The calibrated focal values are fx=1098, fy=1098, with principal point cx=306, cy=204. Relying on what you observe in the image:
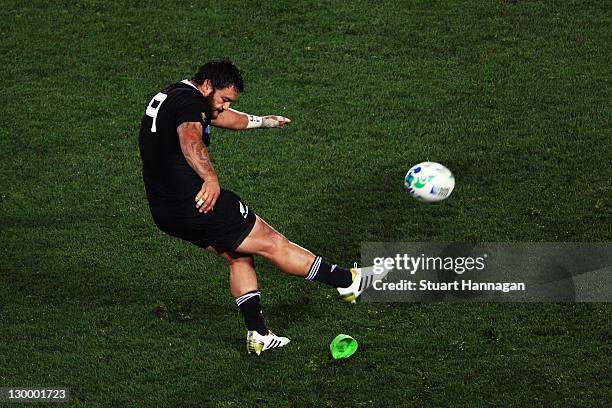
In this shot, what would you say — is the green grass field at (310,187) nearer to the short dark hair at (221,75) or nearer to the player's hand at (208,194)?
the player's hand at (208,194)

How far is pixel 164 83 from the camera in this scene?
12938 millimetres

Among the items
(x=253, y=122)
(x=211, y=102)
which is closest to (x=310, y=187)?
(x=253, y=122)

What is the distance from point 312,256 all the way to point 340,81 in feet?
15.4

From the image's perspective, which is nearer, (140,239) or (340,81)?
(140,239)

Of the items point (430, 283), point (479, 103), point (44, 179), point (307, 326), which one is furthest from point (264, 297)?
point (479, 103)

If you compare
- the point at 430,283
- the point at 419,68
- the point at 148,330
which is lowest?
the point at 148,330

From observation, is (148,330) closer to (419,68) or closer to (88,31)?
(419,68)

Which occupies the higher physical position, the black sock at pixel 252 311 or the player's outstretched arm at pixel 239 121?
the player's outstretched arm at pixel 239 121

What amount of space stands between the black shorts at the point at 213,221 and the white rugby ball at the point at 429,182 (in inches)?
59.1

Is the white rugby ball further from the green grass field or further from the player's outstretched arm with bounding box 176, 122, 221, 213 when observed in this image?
the player's outstretched arm with bounding box 176, 122, 221, 213

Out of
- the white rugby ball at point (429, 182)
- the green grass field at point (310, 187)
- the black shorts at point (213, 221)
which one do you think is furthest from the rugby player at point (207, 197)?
the white rugby ball at point (429, 182)

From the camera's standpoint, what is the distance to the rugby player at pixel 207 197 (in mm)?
7742

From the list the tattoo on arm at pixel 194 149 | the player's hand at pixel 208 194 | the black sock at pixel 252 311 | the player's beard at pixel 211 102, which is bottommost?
the black sock at pixel 252 311

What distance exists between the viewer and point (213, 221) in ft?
26.3
